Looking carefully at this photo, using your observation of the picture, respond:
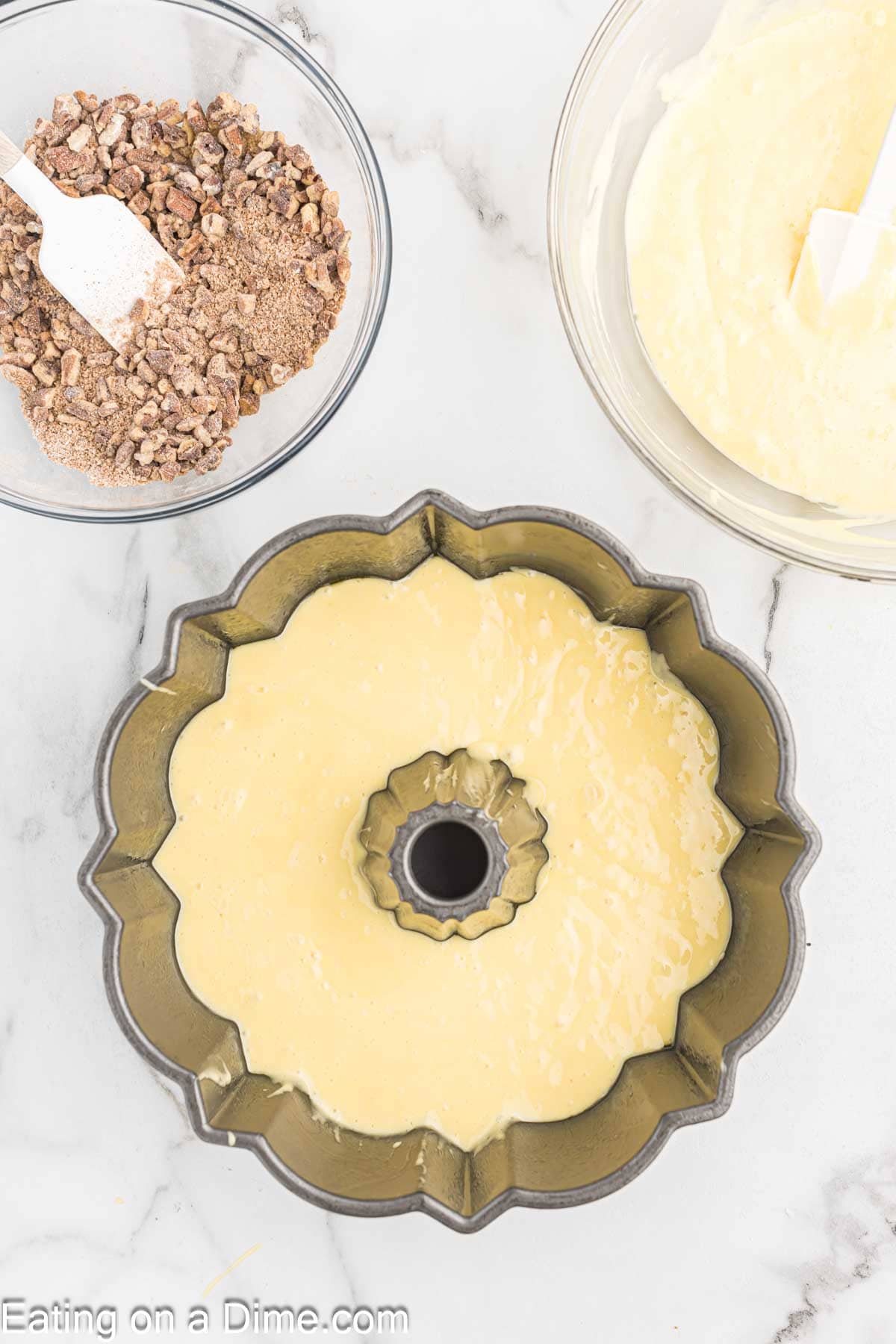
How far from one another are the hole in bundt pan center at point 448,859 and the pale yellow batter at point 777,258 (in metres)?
0.47

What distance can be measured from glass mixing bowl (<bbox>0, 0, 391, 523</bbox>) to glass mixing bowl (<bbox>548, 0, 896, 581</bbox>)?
0.21 metres

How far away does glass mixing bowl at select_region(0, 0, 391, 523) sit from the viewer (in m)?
1.05

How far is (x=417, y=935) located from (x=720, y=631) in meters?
0.46

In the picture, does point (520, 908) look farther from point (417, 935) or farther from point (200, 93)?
point (200, 93)

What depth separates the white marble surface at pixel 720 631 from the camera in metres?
1.08

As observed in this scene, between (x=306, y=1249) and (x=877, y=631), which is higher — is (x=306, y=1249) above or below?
below

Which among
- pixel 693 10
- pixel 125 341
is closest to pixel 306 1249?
pixel 125 341

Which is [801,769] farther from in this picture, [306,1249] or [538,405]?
[306,1249]

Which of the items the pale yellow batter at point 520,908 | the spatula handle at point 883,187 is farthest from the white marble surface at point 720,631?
the spatula handle at point 883,187

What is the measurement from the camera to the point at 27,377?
1.02 meters

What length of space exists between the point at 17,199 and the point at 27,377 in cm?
17

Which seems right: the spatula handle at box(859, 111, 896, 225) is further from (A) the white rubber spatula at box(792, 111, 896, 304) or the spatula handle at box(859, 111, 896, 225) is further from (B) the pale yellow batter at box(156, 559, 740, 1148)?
(B) the pale yellow batter at box(156, 559, 740, 1148)

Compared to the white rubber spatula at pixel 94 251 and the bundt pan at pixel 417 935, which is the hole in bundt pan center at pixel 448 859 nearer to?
the bundt pan at pixel 417 935

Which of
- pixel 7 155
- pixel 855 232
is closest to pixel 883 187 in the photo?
pixel 855 232
